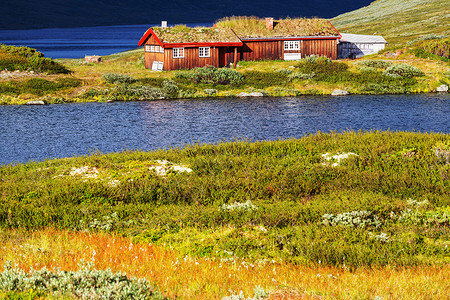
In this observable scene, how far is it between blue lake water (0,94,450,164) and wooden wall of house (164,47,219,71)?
1132 centimetres

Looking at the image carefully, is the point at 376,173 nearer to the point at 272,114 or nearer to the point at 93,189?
the point at 93,189

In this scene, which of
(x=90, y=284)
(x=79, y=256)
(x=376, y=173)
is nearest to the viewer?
(x=90, y=284)

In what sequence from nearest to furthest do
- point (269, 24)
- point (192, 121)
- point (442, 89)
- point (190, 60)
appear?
point (192, 121)
point (442, 89)
point (190, 60)
point (269, 24)

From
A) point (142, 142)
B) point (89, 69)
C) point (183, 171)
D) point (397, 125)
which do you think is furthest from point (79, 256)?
point (89, 69)

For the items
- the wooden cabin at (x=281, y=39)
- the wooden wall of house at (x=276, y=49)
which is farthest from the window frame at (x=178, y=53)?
the wooden cabin at (x=281, y=39)

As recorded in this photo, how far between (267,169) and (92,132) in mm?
18001

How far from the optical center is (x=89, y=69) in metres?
56.9

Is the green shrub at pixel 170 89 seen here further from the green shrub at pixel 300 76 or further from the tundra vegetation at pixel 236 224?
the tundra vegetation at pixel 236 224

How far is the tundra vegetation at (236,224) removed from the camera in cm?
727

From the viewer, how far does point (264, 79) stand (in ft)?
167

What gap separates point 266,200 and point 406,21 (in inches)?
5514

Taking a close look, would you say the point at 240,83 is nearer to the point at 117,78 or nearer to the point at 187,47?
the point at 187,47

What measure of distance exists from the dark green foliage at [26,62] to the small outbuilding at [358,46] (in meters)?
37.9

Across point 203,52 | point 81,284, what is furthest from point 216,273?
point 203,52
